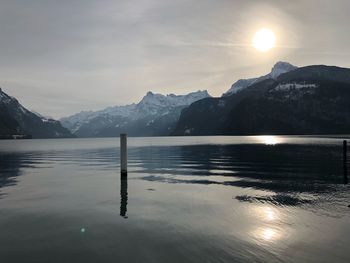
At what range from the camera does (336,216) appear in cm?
2156

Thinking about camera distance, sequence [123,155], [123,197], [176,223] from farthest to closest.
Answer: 1. [123,155]
2. [123,197]
3. [176,223]

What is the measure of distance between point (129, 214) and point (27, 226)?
21.0ft

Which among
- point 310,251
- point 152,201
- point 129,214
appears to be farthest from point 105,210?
point 310,251

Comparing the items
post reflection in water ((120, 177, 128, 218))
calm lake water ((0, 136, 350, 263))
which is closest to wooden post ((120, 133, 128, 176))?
post reflection in water ((120, 177, 128, 218))

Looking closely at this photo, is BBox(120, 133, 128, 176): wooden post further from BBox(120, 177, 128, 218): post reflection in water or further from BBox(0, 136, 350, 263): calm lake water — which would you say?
BBox(0, 136, 350, 263): calm lake water

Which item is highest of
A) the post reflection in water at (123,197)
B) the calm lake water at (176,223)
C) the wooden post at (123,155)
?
the wooden post at (123,155)

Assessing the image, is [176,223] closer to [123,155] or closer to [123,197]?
[123,197]

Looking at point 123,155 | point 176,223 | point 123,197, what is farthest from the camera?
point 123,155

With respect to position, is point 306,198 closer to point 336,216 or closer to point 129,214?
point 336,216

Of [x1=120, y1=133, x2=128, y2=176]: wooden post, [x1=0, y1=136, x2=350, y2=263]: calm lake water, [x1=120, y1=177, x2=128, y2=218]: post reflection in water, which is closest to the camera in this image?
[x1=0, y1=136, x2=350, y2=263]: calm lake water

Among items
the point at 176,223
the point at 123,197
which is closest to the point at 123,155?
the point at 123,197

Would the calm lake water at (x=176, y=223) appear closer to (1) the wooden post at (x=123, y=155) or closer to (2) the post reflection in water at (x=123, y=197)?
(2) the post reflection in water at (x=123, y=197)

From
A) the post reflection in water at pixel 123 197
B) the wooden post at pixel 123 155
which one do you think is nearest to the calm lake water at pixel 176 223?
the post reflection in water at pixel 123 197

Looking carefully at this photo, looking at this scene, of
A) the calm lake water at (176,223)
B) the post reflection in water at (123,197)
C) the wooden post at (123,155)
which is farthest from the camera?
the wooden post at (123,155)
